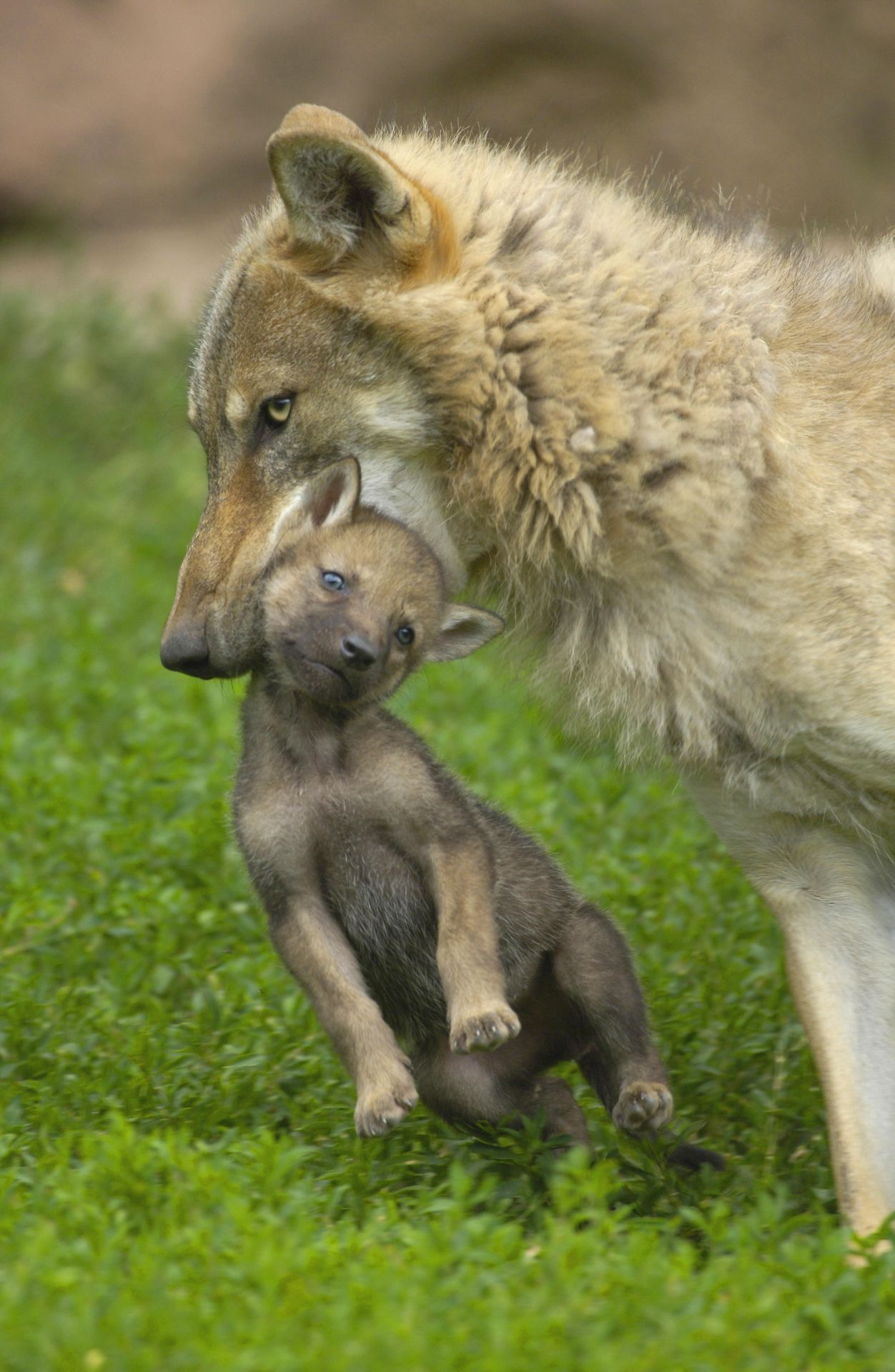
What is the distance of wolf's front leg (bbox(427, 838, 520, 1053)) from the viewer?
12.5ft

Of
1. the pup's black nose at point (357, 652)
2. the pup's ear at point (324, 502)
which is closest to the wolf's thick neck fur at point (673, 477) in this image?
the pup's ear at point (324, 502)

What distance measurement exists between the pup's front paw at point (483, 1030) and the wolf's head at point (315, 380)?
1.06 meters

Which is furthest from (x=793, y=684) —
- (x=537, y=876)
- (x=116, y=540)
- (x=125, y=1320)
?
(x=116, y=540)

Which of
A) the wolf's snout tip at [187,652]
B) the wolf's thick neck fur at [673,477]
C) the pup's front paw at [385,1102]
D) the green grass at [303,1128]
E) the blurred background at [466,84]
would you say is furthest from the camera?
the blurred background at [466,84]

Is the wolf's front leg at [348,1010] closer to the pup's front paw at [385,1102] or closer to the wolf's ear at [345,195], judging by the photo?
the pup's front paw at [385,1102]

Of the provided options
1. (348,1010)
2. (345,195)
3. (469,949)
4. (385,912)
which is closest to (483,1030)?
(469,949)

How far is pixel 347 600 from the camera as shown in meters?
4.06

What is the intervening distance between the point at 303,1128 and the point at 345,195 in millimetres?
2319

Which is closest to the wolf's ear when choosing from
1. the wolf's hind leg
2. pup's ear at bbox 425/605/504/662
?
pup's ear at bbox 425/605/504/662

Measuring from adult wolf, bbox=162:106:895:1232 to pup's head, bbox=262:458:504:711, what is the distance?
104mm

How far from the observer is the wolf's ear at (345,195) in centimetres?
399

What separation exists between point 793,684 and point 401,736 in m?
0.97

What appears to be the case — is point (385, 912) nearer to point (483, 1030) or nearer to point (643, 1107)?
point (483, 1030)

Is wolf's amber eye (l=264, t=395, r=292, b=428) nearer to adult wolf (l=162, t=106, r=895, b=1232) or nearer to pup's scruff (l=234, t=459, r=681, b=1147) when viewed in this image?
adult wolf (l=162, t=106, r=895, b=1232)
